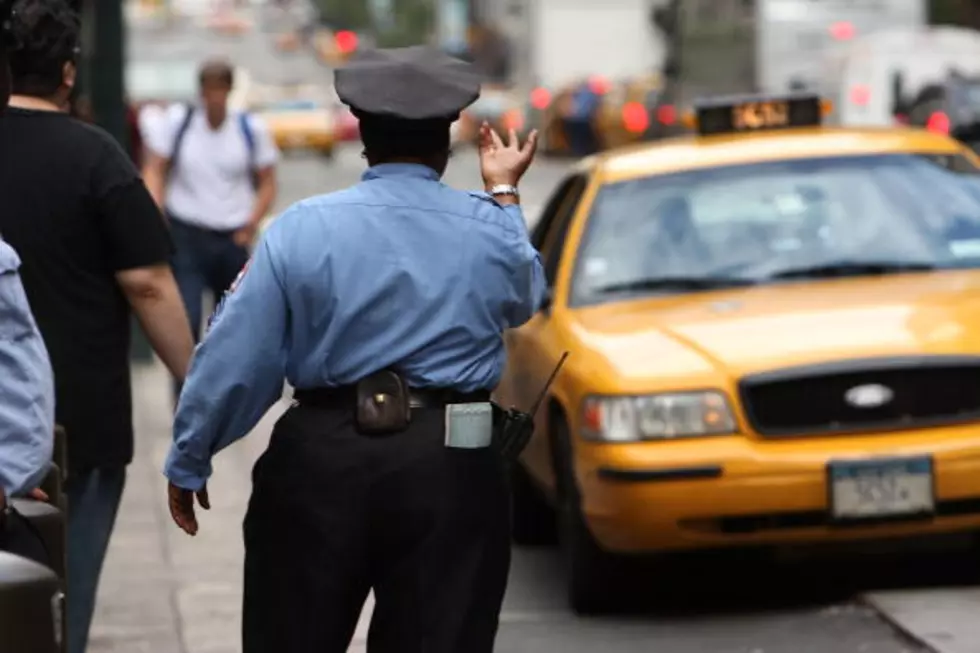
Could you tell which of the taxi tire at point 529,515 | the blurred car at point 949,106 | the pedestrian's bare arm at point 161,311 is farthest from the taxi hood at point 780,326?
the blurred car at point 949,106

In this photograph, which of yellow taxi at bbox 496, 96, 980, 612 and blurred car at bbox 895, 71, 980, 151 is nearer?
yellow taxi at bbox 496, 96, 980, 612

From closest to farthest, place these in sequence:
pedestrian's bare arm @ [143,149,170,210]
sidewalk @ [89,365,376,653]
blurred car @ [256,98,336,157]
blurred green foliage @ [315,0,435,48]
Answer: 1. sidewalk @ [89,365,376,653]
2. pedestrian's bare arm @ [143,149,170,210]
3. blurred car @ [256,98,336,157]
4. blurred green foliage @ [315,0,435,48]

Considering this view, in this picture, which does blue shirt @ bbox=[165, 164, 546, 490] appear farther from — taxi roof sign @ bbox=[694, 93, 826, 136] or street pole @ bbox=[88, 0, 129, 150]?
street pole @ bbox=[88, 0, 129, 150]

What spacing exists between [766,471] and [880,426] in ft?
1.34

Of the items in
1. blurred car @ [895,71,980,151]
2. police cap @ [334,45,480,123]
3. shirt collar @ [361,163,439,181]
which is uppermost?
police cap @ [334,45,480,123]

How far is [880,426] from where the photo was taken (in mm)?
7645

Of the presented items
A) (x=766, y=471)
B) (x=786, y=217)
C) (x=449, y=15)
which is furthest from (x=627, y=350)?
(x=449, y=15)

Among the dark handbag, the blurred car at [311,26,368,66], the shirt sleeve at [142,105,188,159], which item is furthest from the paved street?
the blurred car at [311,26,368,66]

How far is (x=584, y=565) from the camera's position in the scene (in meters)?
8.06

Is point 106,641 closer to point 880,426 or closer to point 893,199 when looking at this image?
point 880,426

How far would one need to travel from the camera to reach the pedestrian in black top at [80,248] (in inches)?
230

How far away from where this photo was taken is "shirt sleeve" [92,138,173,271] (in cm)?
584

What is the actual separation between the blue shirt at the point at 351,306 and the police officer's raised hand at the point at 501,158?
7.8 inches

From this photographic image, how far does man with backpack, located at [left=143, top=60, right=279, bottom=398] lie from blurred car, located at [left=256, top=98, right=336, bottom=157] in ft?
159
